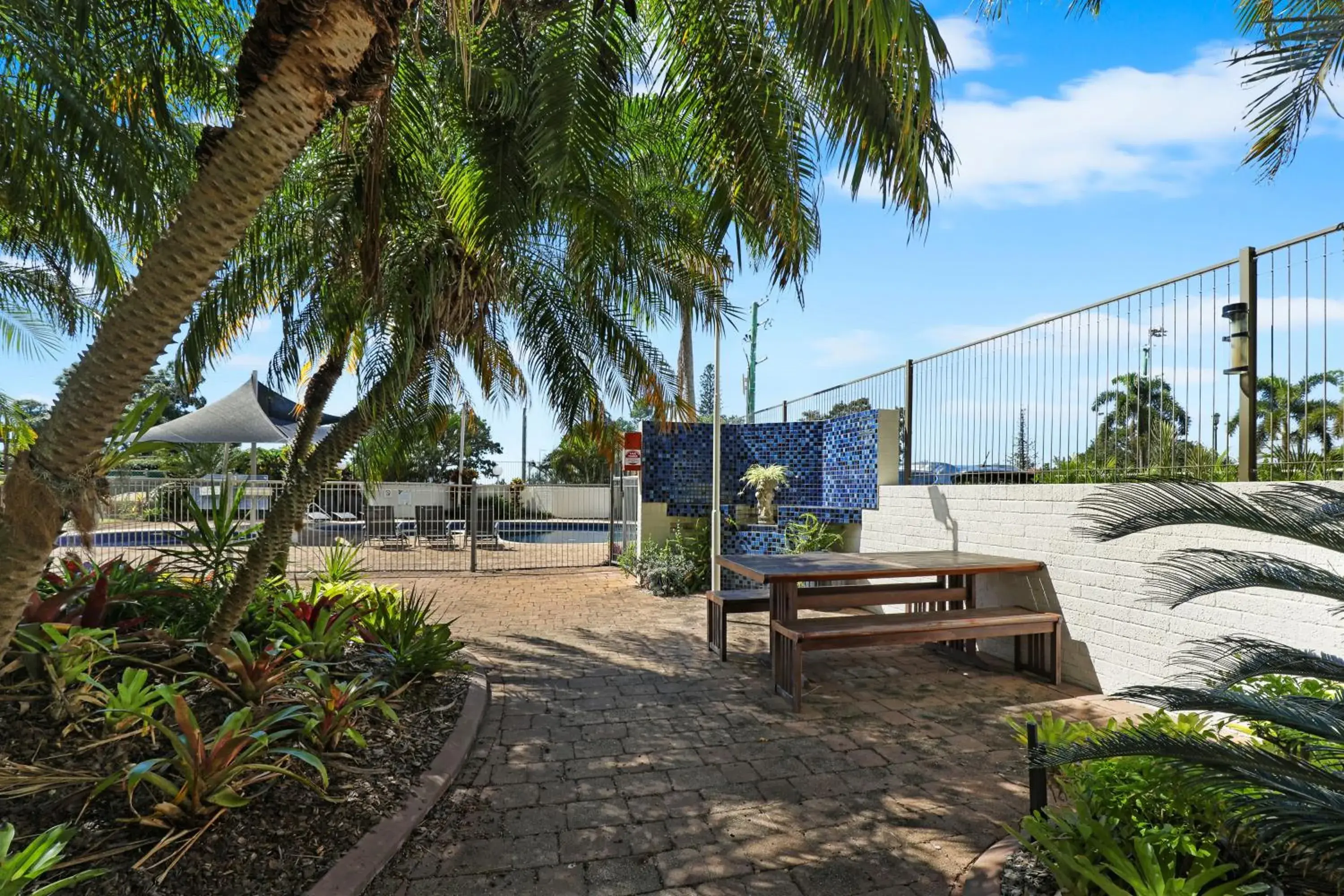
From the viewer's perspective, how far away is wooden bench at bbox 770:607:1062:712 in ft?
16.4

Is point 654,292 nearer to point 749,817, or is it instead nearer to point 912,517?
point 912,517

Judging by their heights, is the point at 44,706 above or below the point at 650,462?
below

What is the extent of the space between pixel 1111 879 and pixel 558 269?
19.9 ft

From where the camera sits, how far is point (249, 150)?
2377 millimetres

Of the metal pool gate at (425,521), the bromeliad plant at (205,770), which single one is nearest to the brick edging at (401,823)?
the bromeliad plant at (205,770)

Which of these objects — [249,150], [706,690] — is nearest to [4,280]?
[249,150]

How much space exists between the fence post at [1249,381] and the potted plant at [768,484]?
237 inches

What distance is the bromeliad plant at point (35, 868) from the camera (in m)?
2.07

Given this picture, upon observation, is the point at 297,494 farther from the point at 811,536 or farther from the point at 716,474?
the point at 811,536

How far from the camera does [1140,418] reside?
16.9 feet

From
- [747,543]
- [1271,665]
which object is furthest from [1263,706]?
[747,543]

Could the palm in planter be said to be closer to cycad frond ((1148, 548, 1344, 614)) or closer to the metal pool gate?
cycad frond ((1148, 548, 1344, 614))

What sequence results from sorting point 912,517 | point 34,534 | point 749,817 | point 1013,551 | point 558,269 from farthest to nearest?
1. point 912,517
2. point 558,269
3. point 1013,551
4. point 749,817
5. point 34,534

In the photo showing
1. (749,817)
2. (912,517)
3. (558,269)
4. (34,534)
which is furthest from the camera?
(912,517)
